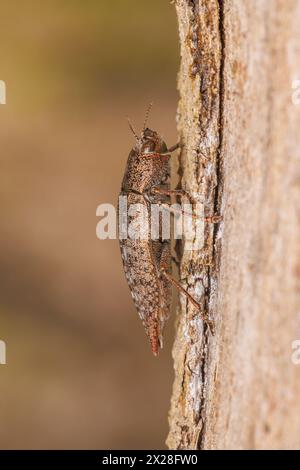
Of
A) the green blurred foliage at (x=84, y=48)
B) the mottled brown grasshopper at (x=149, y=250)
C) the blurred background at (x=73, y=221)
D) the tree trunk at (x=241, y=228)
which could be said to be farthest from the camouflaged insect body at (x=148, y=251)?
the green blurred foliage at (x=84, y=48)

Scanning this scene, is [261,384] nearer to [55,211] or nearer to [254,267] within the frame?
[254,267]

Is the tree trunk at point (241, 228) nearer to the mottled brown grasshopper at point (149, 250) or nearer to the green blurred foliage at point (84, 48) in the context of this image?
the mottled brown grasshopper at point (149, 250)

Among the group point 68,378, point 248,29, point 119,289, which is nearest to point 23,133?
point 119,289

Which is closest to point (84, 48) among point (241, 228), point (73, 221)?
point (73, 221)

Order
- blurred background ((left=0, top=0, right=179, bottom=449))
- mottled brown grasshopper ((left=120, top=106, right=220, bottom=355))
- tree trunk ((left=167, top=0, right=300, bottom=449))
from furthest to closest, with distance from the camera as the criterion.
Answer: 1. blurred background ((left=0, top=0, right=179, bottom=449))
2. mottled brown grasshopper ((left=120, top=106, right=220, bottom=355))
3. tree trunk ((left=167, top=0, right=300, bottom=449))

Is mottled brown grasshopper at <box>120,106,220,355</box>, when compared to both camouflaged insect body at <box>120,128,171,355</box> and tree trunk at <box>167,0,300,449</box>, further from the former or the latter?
tree trunk at <box>167,0,300,449</box>

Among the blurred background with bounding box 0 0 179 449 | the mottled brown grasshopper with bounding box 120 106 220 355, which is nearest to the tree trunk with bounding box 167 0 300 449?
the mottled brown grasshopper with bounding box 120 106 220 355
